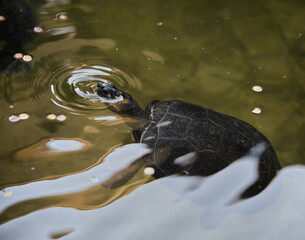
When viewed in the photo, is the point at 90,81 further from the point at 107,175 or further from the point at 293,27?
the point at 293,27

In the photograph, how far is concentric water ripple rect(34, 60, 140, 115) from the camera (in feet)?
11.1

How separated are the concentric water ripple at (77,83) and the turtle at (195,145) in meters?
0.79

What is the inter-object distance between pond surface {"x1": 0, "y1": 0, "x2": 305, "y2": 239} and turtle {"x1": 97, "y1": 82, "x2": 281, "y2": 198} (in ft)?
0.39

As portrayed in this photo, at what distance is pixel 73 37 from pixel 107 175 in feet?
7.14

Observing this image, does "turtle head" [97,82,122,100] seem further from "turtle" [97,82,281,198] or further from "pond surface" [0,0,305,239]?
"turtle" [97,82,281,198]

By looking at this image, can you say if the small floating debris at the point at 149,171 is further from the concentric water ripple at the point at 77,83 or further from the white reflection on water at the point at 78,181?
the concentric water ripple at the point at 77,83

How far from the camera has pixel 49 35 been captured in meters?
4.13

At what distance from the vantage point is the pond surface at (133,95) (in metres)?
2.59

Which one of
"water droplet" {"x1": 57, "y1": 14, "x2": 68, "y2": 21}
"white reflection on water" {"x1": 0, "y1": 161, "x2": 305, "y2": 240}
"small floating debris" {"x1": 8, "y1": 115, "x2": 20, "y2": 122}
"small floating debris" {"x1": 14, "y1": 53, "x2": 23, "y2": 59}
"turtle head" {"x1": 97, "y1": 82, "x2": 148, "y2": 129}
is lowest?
"white reflection on water" {"x1": 0, "y1": 161, "x2": 305, "y2": 240}

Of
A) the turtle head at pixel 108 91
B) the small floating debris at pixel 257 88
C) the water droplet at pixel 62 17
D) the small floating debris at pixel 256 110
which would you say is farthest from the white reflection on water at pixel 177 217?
the water droplet at pixel 62 17

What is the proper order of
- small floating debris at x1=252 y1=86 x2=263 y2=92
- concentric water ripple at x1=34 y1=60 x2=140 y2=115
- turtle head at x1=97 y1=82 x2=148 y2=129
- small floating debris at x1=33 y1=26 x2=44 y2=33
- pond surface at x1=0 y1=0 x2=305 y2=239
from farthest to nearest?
1. small floating debris at x1=33 y1=26 x2=44 y2=33
2. small floating debris at x1=252 y1=86 x2=263 y2=92
3. concentric water ripple at x1=34 y1=60 x2=140 y2=115
4. turtle head at x1=97 y1=82 x2=148 y2=129
5. pond surface at x1=0 y1=0 x2=305 y2=239

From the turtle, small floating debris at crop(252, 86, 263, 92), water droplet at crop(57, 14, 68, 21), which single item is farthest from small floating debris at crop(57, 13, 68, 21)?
small floating debris at crop(252, 86, 263, 92)

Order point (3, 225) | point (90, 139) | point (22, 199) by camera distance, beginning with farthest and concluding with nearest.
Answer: point (90, 139) → point (22, 199) → point (3, 225)

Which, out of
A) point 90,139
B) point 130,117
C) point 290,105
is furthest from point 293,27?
point 90,139
